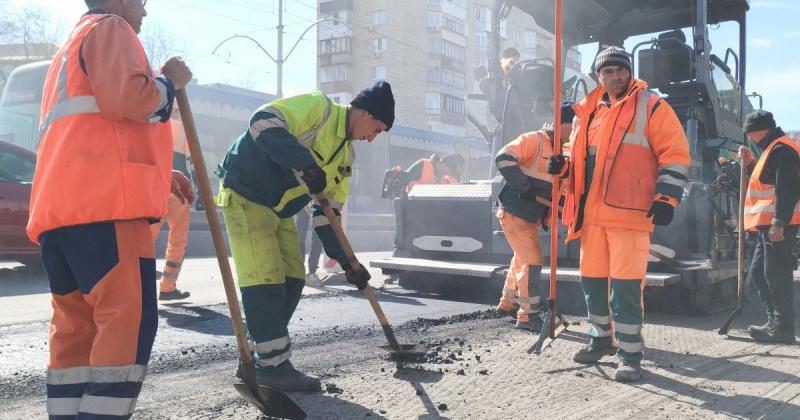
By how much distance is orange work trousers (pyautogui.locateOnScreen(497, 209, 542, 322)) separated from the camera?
5.30 metres

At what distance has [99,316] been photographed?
87.0 inches

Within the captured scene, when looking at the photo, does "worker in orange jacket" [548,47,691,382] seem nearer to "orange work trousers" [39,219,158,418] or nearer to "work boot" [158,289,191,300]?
"orange work trousers" [39,219,158,418]

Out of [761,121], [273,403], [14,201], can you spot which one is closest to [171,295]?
[14,201]

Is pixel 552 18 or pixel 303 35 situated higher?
pixel 303 35

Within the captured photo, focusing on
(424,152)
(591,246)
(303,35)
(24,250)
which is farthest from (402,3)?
(591,246)

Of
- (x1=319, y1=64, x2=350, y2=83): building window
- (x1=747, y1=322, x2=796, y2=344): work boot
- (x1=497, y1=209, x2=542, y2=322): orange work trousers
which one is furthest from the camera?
(x1=319, y1=64, x2=350, y2=83): building window

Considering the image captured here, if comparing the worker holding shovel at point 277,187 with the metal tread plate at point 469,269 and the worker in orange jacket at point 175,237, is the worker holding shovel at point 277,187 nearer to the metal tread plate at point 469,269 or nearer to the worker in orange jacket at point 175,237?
the metal tread plate at point 469,269

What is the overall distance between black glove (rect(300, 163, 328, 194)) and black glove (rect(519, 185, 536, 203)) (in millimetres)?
2216

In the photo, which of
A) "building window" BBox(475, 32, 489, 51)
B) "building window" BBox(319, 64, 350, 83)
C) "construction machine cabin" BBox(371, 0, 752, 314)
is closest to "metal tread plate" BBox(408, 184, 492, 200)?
"construction machine cabin" BBox(371, 0, 752, 314)

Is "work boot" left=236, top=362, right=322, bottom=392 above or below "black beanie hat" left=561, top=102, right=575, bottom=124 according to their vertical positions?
below

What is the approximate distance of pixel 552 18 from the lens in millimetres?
7473

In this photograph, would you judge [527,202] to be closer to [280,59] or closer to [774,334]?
[774,334]

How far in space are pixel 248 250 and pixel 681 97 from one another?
4613 millimetres

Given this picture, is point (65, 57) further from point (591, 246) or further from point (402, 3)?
point (402, 3)
